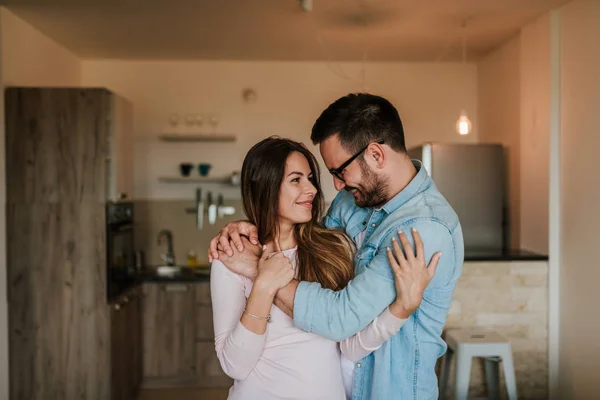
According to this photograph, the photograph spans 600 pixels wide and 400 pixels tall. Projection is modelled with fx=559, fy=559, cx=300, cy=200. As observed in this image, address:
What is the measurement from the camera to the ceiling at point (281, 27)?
3789 millimetres

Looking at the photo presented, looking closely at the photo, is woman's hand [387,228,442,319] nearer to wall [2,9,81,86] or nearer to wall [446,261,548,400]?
wall [446,261,548,400]

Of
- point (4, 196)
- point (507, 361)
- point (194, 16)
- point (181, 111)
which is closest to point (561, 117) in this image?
point (507, 361)

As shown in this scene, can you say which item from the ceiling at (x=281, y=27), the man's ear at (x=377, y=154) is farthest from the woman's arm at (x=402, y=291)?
the ceiling at (x=281, y=27)

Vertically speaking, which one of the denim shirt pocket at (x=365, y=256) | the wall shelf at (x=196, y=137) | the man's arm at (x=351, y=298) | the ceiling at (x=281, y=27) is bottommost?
the man's arm at (x=351, y=298)

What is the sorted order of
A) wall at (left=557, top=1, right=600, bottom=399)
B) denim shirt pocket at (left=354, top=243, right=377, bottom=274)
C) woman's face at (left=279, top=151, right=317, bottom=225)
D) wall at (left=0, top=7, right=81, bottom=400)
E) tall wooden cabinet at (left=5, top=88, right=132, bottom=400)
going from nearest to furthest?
denim shirt pocket at (left=354, top=243, right=377, bottom=274)
woman's face at (left=279, top=151, right=317, bottom=225)
wall at (left=557, top=1, right=600, bottom=399)
wall at (left=0, top=7, right=81, bottom=400)
tall wooden cabinet at (left=5, top=88, right=132, bottom=400)

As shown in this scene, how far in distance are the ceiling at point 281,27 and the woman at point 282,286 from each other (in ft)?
7.38

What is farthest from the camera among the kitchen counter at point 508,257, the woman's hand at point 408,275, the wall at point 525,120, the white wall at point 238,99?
the white wall at point 238,99

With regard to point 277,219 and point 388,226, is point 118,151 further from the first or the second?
point 388,226

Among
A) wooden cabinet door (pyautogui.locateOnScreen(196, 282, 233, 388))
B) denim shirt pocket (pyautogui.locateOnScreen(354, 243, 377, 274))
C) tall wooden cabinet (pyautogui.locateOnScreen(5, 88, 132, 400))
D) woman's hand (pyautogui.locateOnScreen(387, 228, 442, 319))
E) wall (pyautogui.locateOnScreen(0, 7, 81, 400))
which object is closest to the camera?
woman's hand (pyautogui.locateOnScreen(387, 228, 442, 319))

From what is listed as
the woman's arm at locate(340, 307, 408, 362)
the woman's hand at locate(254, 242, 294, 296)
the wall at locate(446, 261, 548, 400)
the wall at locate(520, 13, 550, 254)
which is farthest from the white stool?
the woman's hand at locate(254, 242, 294, 296)

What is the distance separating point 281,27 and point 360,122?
2.86 metres

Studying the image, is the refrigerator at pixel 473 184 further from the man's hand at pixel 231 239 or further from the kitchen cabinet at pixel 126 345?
the man's hand at pixel 231 239

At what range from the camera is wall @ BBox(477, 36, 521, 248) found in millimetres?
4676

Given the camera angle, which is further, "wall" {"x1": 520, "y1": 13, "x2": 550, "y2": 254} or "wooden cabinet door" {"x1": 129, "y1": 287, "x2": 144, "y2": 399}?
"wooden cabinet door" {"x1": 129, "y1": 287, "x2": 144, "y2": 399}
